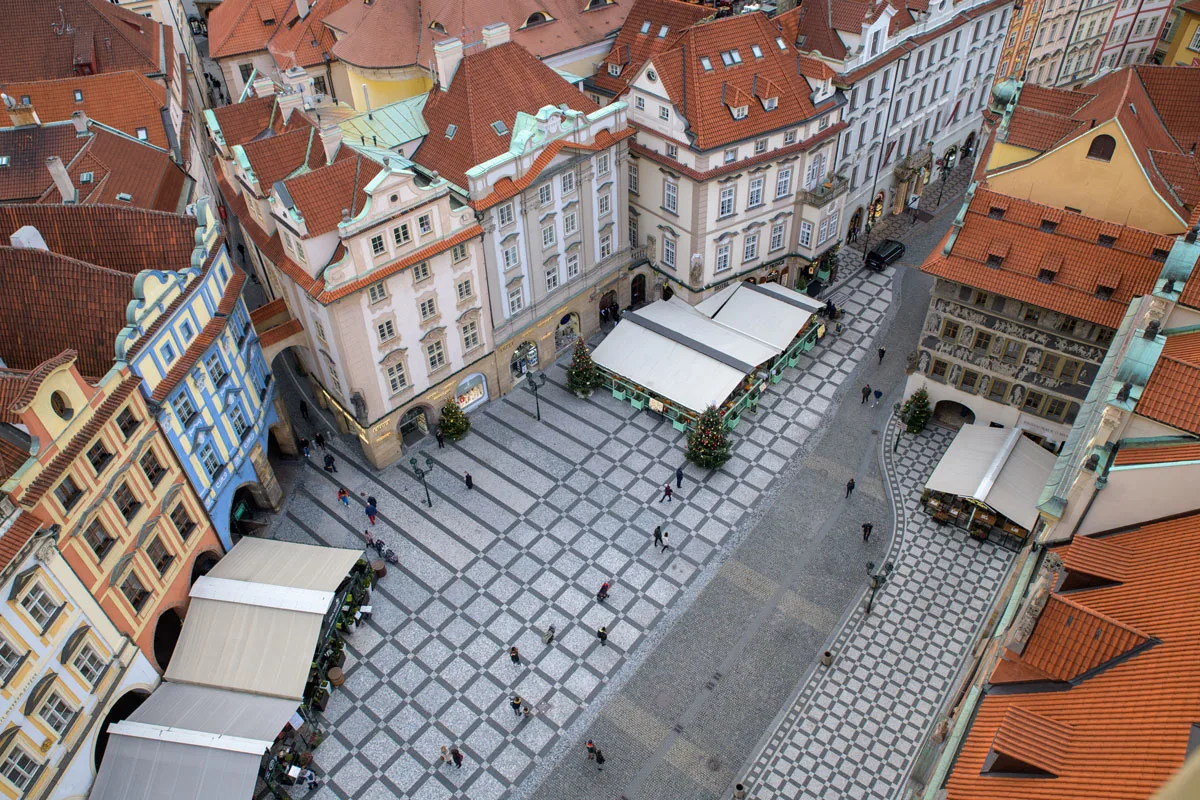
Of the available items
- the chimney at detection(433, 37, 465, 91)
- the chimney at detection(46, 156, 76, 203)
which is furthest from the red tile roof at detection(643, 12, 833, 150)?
the chimney at detection(46, 156, 76, 203)

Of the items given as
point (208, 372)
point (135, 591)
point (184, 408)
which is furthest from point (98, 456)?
point (208, 372)

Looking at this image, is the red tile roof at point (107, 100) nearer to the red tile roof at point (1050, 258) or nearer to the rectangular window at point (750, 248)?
the rectangular window at point (750, 248)

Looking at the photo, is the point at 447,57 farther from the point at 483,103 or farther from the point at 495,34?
the point at 495,34

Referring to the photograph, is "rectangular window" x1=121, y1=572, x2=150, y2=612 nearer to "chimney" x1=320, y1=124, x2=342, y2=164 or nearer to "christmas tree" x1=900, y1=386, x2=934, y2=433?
"chimney" x1=320, y1=124, x2=342, y2=164

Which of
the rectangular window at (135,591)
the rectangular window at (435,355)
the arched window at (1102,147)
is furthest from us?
the rectangular window at (435,355)

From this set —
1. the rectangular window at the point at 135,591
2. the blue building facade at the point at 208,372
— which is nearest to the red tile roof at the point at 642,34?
the blue building facade at the point at 208,372
